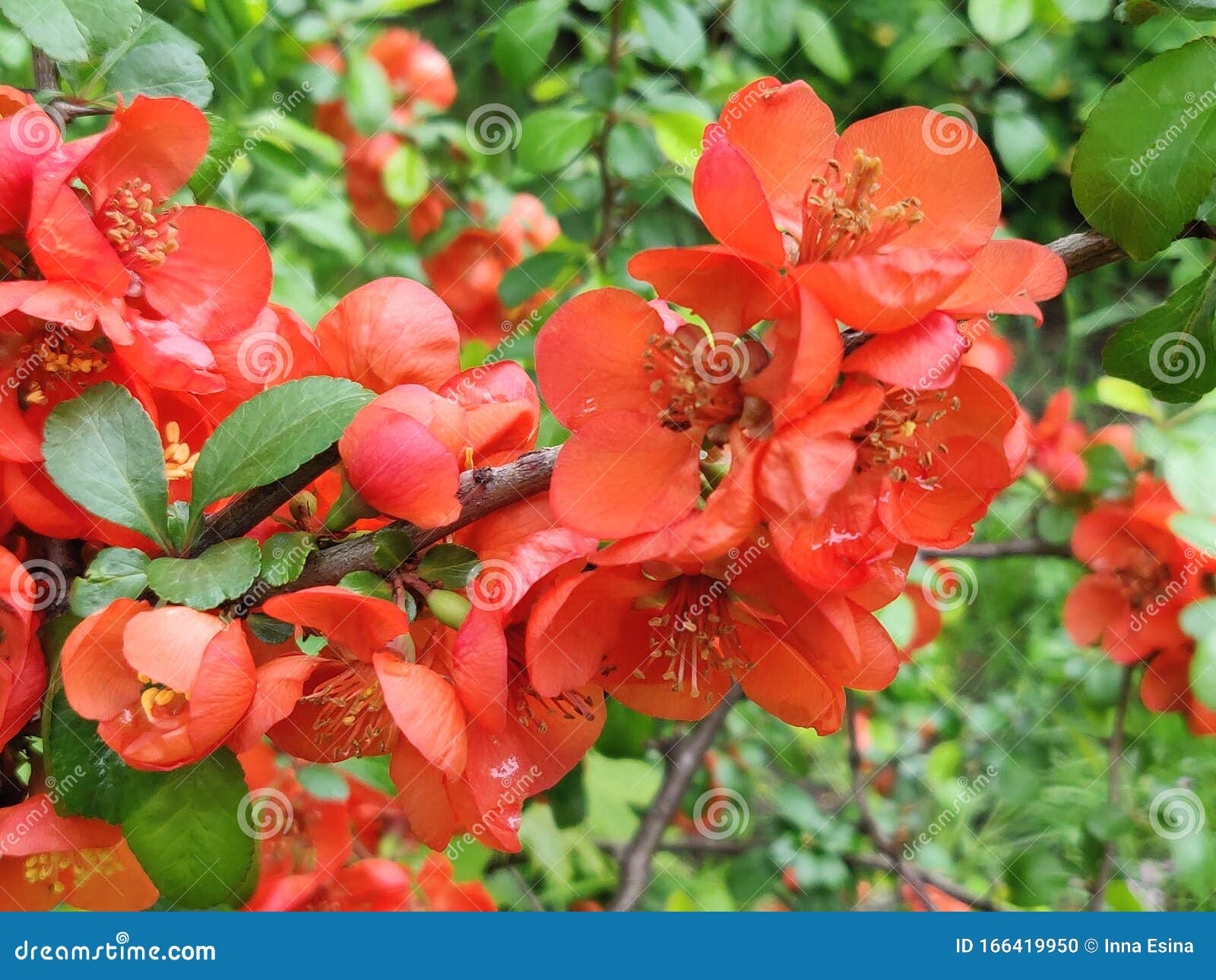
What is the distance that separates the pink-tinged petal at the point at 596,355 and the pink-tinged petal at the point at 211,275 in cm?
23

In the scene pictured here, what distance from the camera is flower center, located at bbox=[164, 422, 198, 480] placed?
72 cm

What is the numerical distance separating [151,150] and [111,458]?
0.73 ft

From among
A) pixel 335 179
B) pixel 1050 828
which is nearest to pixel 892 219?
pixel 1050 828

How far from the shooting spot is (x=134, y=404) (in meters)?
0.66

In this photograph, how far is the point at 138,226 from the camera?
0.72 m

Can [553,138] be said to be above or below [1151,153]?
below

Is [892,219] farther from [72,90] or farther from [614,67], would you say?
[614,67]

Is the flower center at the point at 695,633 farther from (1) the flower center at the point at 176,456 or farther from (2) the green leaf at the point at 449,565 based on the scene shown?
(1) the flower center at the point at 176,456

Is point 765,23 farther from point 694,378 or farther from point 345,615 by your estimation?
point 345,615

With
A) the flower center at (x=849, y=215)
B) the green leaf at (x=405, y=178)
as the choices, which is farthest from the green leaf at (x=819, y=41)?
the flower center at (x=849, y=215)

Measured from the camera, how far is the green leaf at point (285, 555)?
24.4 inches

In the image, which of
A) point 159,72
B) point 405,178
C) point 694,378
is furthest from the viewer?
point 405,178

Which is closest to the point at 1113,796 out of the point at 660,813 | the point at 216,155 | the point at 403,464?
the point at 660,813

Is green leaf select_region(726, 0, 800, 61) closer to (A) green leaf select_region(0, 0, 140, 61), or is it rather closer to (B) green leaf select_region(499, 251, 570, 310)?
(B) green leaf select_region(499, 251, 570, 310)
